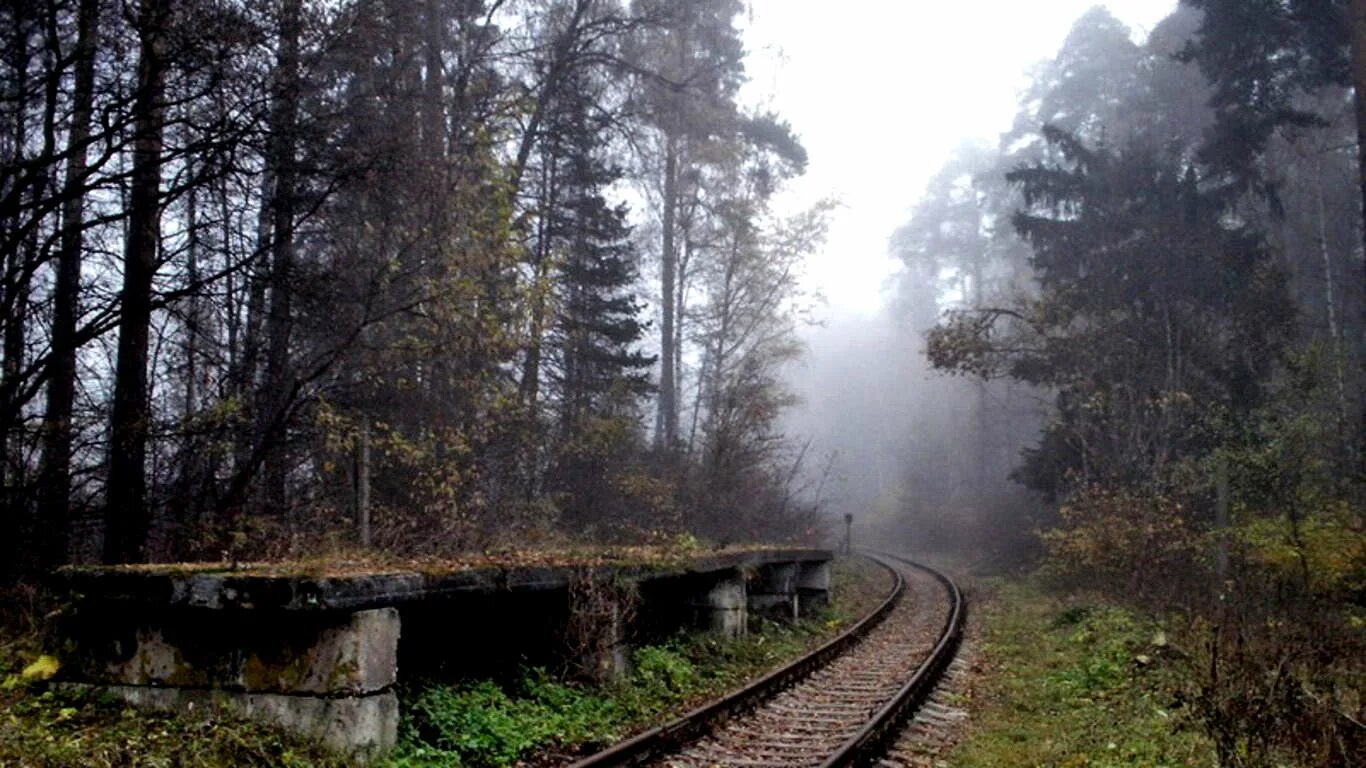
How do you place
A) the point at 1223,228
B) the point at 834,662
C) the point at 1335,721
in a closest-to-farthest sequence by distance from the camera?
the point at 1335,721 → the point at 834,662 → the point at 1223,228

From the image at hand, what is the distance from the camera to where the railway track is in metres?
7.63

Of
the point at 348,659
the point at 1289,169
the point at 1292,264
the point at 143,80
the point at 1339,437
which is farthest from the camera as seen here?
the point at 1289,169

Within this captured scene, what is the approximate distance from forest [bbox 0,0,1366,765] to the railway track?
263 cm

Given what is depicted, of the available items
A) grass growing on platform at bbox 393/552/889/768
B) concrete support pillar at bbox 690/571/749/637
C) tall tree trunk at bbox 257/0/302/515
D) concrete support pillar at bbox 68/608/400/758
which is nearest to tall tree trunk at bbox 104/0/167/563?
tall tree trunk at bbox 257/0/302/515

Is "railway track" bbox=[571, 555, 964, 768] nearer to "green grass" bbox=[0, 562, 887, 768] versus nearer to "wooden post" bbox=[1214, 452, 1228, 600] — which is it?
"green grass" bbox=[0, 562, 887, 768]

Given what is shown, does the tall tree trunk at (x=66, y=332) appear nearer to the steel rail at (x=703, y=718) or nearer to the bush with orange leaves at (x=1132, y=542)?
the steel rail at (x=703, y=718)

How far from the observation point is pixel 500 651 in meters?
9.30

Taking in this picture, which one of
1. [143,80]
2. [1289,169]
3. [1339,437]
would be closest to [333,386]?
[143,80]

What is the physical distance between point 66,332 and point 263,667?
6115 mm

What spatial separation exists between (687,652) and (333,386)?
532 centimetres

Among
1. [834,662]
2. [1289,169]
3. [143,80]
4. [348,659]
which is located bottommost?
[834,662]

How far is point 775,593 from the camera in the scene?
16.9m

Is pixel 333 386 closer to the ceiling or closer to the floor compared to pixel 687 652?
closer to the ceiling

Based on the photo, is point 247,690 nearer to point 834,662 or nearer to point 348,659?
point 348,659
